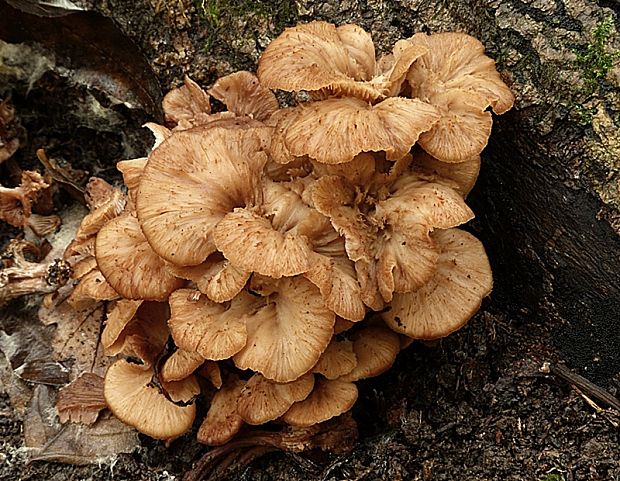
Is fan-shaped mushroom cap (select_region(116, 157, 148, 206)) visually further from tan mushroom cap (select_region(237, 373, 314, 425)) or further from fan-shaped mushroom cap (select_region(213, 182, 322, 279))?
tan mushroom cap (select_region(237, 373, 314, 425))

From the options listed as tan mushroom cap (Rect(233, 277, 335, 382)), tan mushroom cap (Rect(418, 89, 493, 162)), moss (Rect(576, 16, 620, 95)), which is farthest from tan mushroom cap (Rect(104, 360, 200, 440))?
moss (Rect(576, 16, 620, 95))

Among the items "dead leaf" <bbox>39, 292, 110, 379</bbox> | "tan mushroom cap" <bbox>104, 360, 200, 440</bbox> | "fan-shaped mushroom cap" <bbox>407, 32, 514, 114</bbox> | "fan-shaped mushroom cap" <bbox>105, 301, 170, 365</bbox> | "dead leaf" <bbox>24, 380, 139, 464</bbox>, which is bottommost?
"dead leaf" <bbox>24, 380, 139, 464</bbox>

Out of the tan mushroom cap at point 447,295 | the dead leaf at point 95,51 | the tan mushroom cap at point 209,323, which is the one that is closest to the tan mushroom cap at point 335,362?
the tan mushroom cap at point 447,295

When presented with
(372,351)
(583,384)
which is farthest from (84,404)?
(583,384)

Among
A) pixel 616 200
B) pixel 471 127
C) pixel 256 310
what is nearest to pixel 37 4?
pixel 256 310

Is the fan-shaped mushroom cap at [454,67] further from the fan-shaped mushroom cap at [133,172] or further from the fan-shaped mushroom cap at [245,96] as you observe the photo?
the fan-shaped mushroom cap at [133,172]

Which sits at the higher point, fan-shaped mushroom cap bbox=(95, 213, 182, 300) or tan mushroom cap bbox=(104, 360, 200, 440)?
fan-shaped mushroom cap bbox=(95, 213, 182, 300)

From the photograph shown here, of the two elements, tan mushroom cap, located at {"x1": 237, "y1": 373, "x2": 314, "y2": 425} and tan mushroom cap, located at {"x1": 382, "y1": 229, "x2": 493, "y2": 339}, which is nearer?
tan mushroom cap, located at {"x1": 382, "y1": 229, "x2": 493, "y2": 339}
